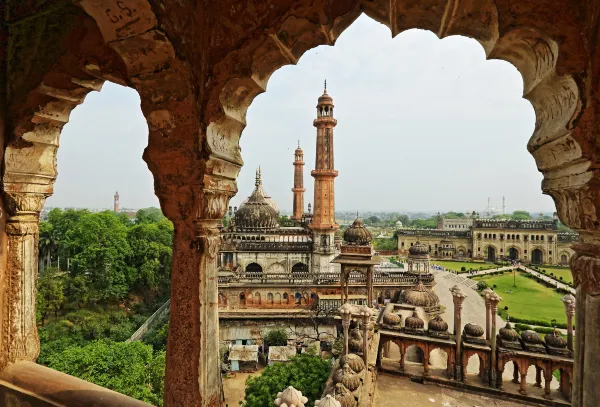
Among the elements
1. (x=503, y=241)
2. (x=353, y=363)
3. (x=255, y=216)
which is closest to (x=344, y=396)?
(x=353, y=363)

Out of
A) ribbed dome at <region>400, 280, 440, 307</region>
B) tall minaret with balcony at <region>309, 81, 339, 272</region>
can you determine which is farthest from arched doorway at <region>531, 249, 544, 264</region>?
ribbed dome at <region>400, 280, 440, 307</region>

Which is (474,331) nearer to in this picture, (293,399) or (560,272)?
(293,399)

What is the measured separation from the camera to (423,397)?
28.6ft

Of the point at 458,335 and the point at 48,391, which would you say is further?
the point at 458,335

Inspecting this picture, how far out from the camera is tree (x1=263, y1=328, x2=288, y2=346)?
17812 millimetres

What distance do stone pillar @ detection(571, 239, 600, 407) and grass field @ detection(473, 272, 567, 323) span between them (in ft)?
78.2

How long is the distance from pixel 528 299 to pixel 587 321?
1204 inches

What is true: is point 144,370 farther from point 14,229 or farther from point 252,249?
point 252,249

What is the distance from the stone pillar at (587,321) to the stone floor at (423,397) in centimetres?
751

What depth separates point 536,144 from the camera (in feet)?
6.52

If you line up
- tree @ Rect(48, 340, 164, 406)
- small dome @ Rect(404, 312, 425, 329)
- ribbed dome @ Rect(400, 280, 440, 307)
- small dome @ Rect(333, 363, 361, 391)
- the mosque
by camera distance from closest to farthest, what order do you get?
small dome @ Rect(333, 363, 361, 391) → tree @ Rect(48, 340, 164, 406) → small dome @ Rect(404, 312, 425, 329) → ribbed dome @ Rect(400, 280, 440, 307) → the mosque

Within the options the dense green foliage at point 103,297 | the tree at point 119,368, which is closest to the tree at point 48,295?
the dense green foliage at point 103,297

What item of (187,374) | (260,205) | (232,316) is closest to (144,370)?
(232,316)

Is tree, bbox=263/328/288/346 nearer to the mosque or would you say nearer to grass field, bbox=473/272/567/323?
the mosque
